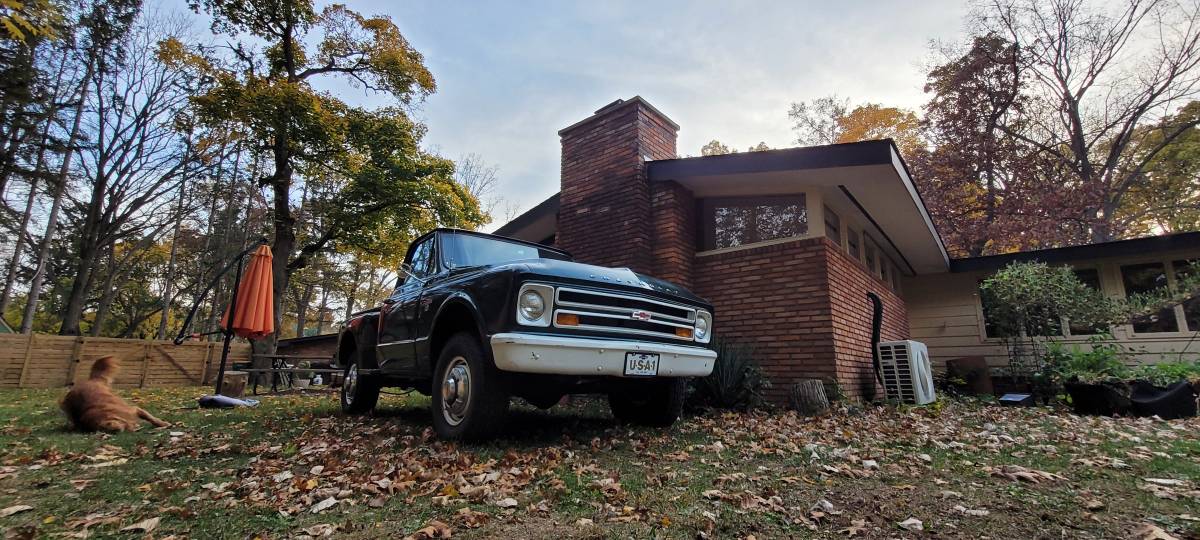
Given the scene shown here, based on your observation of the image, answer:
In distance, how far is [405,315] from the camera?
4.92 metres

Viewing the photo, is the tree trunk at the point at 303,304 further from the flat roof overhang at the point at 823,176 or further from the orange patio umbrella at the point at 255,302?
the flat roof overhang at the point at 823,176

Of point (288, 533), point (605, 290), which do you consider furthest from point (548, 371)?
point (288, 533)

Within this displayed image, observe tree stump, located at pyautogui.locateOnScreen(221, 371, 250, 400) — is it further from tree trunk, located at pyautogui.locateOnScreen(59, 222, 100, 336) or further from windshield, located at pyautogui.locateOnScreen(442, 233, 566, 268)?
tree trunk, located at pyautogui.locateOnScreen(59, 222, 100, 336)

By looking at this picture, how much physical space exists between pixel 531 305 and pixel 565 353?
417 millimetres

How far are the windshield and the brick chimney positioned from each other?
2.53m

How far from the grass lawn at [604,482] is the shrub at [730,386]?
115cm

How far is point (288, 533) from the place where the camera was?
83.2 inches

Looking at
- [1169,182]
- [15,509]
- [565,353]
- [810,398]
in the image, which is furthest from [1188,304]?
[15,509]

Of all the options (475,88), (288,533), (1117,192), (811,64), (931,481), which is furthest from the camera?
(1117,192)

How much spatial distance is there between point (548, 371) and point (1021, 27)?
22.9 meters

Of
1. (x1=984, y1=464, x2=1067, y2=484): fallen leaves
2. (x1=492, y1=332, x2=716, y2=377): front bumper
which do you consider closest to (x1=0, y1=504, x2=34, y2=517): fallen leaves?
(x1=492, y1=332, x2=716, y2=377): front bumper

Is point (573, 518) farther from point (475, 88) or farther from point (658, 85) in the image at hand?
point (475, 88)

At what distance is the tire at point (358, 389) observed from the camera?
5914 millimetres

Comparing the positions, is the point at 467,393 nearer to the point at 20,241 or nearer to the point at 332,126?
the point at 332,126
